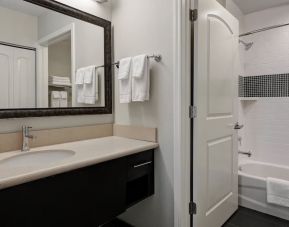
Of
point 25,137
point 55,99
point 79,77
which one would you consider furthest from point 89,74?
point 25,137

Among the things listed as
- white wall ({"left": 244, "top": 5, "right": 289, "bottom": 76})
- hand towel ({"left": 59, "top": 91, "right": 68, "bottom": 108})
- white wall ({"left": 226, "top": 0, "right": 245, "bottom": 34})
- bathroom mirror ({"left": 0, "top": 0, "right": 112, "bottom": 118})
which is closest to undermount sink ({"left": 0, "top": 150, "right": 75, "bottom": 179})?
bathroom mirror ({"left": 0, "top": 0, "right": 112, "bottom": 118})

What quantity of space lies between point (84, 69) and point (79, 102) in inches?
10.9

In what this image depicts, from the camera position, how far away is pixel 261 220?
6.35 ft

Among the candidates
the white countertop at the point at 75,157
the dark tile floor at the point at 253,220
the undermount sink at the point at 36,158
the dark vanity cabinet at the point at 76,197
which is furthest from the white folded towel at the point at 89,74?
the dark tile floor at the point at 253,220

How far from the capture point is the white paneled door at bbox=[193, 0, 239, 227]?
1.53 meters

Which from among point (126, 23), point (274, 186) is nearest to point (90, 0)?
point (126, 23)

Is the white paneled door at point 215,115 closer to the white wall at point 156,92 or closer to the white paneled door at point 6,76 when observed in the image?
the white wall at point 156,92

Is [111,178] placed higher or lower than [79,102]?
lower

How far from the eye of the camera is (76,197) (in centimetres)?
108

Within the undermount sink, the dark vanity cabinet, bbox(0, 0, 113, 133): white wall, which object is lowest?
the dark vanity cabinet

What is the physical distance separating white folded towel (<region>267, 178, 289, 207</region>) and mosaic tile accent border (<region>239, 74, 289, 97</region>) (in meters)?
1.15

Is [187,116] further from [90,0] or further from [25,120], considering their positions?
[90,0]

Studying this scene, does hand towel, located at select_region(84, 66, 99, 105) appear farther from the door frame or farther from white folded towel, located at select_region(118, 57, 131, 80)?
the door frame

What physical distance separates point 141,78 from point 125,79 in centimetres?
16
